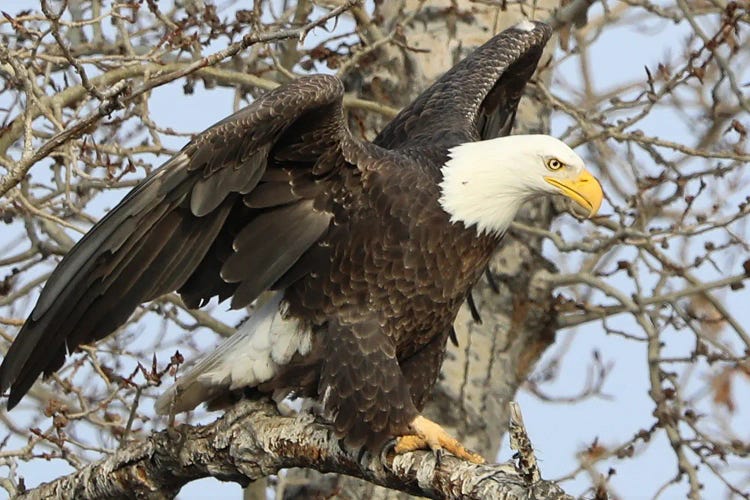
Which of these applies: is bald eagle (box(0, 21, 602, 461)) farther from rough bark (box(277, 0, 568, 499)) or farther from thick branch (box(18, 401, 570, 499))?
rough bark (box(277, 0, 568, 499))

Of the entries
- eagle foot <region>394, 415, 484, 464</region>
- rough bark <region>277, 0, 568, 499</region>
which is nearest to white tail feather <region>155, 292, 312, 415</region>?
eagle foot <region>394, 415, 484, 464</region>

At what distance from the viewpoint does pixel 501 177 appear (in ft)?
16.3

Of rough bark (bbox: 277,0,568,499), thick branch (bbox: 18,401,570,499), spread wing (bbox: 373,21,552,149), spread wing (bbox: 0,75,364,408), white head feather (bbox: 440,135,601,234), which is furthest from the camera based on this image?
rough bark (bbox: 277,0,568,499)

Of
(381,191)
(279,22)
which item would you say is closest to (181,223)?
(381,191)

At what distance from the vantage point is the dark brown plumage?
14.4ft

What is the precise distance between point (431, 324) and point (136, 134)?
2.16 m

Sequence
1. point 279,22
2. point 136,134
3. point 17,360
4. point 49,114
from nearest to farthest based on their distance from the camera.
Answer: point 17,360, point 49,114, point 279,22, point 136,134

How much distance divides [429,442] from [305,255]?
2.67ft

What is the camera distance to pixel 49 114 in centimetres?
471

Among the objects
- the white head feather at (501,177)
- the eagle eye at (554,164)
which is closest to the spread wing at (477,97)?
the white head feather at (501,177)

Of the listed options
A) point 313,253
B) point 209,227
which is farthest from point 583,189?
point 209,227

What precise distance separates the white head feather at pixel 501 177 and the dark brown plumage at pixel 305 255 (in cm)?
5

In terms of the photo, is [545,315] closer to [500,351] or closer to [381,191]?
[500,351]

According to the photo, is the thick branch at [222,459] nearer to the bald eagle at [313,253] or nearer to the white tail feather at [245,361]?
the bald eagle at [313,253]
